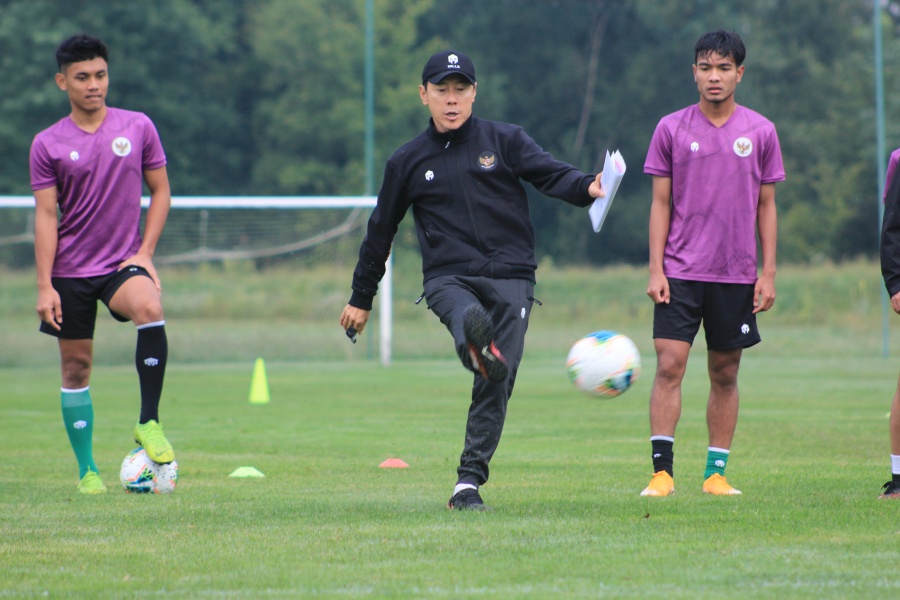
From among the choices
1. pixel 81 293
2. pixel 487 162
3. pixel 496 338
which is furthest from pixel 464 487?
pixel 81 293

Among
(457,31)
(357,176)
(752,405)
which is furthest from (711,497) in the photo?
(457,31)

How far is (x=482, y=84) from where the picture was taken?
35938 mm

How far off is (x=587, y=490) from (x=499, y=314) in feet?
4.12

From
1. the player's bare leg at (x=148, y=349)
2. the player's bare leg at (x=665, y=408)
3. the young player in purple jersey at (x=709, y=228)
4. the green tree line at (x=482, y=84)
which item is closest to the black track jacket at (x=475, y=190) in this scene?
the young player in purple jersey at (x=709, y=228)

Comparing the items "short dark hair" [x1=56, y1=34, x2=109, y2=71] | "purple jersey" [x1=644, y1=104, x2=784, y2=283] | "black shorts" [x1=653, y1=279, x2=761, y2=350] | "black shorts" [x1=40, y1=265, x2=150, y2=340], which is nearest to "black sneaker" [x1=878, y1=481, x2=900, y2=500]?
"black shorts" [x1=653, y1=279, x2=761, y2=350]

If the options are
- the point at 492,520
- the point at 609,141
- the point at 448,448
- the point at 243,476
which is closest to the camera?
the point at 492,520

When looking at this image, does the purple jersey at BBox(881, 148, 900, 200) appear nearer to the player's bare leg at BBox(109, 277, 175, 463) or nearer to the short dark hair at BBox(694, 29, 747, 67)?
the short dark hair at BBox(694, 29, 747, 67)

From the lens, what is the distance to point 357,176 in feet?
118

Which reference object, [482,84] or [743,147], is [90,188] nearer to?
[743,147]

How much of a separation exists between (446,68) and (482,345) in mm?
1208

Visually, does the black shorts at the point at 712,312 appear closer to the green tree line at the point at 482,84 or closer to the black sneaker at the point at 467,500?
the black sneaker at the point at 467,500

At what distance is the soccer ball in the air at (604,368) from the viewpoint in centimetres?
601

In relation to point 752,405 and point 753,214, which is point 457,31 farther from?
point 753,214

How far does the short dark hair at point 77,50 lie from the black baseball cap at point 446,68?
185cm
